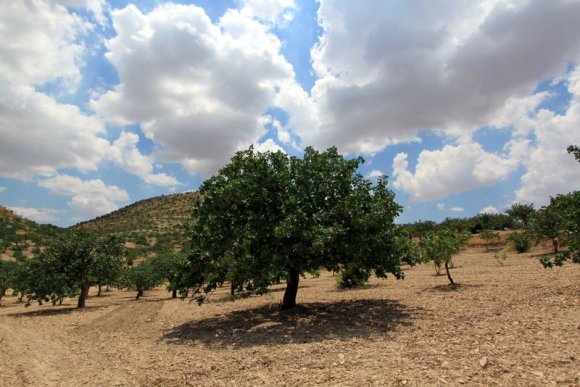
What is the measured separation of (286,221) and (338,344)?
4.71 metres

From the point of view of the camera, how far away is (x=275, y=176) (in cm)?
1591

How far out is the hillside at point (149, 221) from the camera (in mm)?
81938

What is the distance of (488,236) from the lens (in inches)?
2142

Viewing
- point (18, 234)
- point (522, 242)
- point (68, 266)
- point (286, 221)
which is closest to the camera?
point (286, 221)

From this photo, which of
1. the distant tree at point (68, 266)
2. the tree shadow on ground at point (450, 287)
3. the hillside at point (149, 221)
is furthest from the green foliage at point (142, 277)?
the hillside at point (149, 221)

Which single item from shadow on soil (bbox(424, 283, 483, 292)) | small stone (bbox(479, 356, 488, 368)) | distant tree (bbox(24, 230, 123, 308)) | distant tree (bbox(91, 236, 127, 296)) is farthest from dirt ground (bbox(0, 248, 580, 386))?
distant tree (bbox(91, 236, 127, 296))

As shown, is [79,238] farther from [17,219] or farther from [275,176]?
[17,219]

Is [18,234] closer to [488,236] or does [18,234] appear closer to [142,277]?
[142,277]

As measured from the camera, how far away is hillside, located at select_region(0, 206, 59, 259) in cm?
6462

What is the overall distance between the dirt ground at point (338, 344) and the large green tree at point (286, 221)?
220 cm

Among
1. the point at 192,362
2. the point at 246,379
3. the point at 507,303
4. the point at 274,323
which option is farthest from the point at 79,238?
the point at 507,303

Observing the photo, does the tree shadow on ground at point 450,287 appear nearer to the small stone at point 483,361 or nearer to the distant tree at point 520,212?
the small stone at point 483,361

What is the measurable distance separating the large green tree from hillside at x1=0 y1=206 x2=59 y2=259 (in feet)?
185

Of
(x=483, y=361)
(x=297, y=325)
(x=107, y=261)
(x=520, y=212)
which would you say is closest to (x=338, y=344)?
(x=297, y=325)
